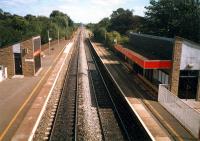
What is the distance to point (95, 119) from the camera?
1764 centimetres

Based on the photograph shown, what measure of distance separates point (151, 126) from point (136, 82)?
12.3 m

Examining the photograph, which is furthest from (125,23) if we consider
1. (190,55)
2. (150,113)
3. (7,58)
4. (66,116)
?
(66,116)

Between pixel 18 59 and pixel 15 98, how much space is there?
28.0 feet

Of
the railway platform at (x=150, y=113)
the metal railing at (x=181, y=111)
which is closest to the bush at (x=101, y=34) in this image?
the railway platform at (x=150, y=113)

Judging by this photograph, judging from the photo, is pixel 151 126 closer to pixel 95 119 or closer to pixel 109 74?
pixel 95 119

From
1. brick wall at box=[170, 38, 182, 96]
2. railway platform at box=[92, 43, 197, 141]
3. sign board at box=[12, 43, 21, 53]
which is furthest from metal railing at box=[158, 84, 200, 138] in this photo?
sign board at box=[12, 43, 21, 53]

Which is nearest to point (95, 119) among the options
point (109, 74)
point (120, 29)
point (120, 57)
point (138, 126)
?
point (138, 126)

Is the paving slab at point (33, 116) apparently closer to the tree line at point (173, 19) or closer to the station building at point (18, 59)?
the station building at point (18, 59)

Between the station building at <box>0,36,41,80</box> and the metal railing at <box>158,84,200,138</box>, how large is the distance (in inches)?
581

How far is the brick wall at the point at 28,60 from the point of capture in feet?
93.8

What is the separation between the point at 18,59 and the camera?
28891 millimetres

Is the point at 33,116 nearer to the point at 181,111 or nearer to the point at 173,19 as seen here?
the point at 181,111

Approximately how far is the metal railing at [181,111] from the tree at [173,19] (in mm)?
19517

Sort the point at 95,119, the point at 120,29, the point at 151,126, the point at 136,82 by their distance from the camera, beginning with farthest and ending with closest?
the point at 120,29 < the point at 136,82 < the point at 95,119 < the point at 151,126
